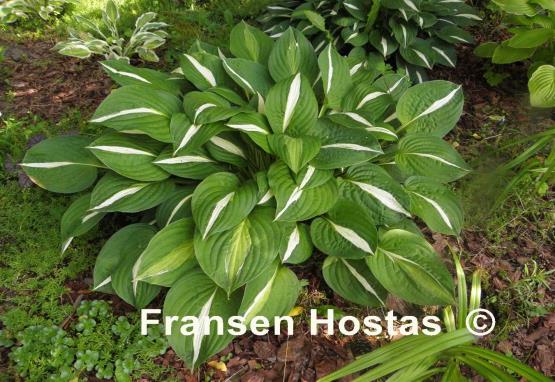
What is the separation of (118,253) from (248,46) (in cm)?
133

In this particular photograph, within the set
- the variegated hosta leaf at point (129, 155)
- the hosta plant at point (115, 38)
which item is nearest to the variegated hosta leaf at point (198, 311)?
the variegated hosta leaf at point (129, 155)

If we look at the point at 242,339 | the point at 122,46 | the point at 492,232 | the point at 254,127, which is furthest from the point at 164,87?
the point at 492,232

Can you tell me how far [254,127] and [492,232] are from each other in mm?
1542

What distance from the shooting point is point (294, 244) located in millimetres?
1899

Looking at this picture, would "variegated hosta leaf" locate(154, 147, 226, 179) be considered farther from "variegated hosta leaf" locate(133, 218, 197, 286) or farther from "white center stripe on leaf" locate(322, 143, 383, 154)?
"white center stripe on leaf" locate(322, 143, 383, 154)

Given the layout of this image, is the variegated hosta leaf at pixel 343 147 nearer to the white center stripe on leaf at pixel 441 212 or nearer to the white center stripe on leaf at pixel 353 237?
the white center stripe on leaf at pixel 353 237

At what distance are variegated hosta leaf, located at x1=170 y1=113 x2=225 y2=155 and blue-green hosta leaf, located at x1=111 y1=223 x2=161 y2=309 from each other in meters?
0.47

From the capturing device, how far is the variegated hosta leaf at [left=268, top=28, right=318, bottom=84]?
88.0 inches

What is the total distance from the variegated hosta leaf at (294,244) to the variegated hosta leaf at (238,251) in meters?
0.07

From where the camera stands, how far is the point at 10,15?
3.67m

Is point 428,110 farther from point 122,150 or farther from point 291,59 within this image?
point 122,150

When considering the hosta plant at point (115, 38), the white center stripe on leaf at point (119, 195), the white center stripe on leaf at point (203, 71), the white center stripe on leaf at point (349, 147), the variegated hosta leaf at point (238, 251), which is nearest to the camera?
the variegated hosta leaf at point (238, 251)

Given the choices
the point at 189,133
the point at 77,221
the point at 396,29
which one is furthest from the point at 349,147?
the point at 396,29

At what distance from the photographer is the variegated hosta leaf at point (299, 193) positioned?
70.7 inches
